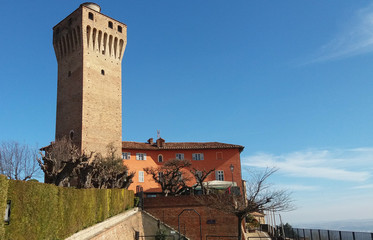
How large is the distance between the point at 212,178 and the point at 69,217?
89.7 feet

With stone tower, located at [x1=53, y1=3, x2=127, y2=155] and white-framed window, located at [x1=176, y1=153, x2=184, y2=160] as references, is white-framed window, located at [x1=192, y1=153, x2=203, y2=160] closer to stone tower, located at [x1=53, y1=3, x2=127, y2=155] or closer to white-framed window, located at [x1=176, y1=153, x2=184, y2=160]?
white-framed window, located at [x1=176, y1=153, x2=184, y2=160]

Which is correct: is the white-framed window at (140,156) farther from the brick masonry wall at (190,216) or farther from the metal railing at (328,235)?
the metal railing at (328,235)

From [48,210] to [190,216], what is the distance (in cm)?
1468

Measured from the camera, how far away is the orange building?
40000 mm

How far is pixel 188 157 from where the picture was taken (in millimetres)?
41594

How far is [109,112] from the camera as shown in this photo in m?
36.5

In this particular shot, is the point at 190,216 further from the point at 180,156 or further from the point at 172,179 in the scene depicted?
the point at 180,156

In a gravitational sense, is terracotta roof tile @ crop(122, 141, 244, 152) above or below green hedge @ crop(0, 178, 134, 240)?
above

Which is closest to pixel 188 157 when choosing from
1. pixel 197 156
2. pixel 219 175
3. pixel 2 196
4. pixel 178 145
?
pixel 197 156

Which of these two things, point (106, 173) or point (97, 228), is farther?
point (106, 173)

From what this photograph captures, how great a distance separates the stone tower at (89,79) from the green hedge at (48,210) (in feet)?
54.1

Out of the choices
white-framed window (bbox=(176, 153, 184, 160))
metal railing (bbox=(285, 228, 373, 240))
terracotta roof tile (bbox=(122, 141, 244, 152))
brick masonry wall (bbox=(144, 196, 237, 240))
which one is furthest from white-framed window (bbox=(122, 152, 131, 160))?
metal railing (bbox=(285, 228, 373, 240))

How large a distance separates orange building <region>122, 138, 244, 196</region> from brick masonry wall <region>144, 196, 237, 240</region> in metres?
12.8

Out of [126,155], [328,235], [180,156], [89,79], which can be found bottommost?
[328,235]
